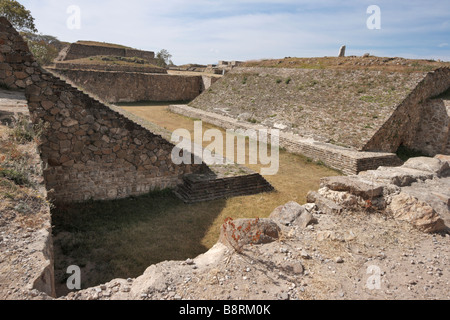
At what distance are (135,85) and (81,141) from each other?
16924 mm

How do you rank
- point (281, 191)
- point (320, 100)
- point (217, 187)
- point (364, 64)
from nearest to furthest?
point (217, 187)
point (281, 191)
point (320, 100)
point (364, 64)

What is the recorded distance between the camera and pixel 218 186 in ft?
25.8

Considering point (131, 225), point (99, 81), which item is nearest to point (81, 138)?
point (131, 225)

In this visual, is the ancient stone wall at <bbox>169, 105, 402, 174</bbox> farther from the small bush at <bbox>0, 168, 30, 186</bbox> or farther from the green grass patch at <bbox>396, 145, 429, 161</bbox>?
the small bush at <bbox>0, 168, 30, 186</bbox>

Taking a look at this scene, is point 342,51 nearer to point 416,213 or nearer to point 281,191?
point 281,191

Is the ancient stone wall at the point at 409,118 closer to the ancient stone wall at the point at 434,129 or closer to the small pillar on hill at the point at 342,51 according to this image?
the ancient stone wall at the point at 434,129

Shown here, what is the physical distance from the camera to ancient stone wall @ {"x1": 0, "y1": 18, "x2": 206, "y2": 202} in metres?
5.95

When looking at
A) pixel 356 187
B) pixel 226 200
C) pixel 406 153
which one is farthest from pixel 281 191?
pixel 406 153

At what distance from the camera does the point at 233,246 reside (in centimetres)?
356

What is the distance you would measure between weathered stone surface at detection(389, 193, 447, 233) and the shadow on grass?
3.37m

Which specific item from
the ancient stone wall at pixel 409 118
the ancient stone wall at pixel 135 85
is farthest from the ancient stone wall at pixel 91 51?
the ancient stone wall at pixel 409 118

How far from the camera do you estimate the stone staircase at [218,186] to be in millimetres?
7480

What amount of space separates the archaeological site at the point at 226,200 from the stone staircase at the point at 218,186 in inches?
1.5

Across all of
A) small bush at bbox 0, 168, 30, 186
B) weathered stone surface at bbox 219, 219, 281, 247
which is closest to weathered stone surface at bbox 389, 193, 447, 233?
weathered stone surface at bbox 219, 219, 281, 247
